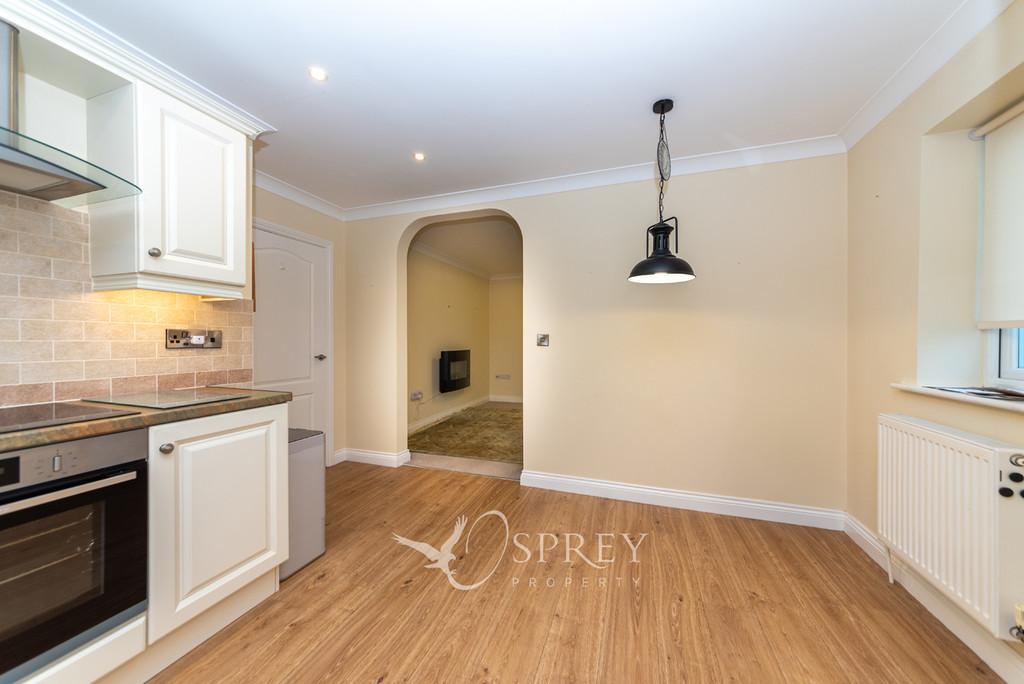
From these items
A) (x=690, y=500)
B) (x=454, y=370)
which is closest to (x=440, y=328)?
(x=454, y=370)

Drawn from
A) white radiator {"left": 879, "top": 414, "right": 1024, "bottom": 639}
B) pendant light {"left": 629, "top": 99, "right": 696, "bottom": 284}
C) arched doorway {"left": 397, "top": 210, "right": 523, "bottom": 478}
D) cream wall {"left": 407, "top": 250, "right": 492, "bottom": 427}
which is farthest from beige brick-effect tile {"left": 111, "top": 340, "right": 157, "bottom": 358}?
white radiator {"left": 879, "top": 414, "right": 1024, "bottom": 639}

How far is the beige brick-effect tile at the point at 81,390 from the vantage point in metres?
1.43

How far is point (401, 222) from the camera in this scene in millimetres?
3354

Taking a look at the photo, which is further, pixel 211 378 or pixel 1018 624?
pixel 211 378

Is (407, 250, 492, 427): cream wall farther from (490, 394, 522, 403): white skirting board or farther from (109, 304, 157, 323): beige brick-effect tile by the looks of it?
(109, 304, 157, 323): beige brick-effect tile

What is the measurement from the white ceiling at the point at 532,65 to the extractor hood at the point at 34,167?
0.39 metres

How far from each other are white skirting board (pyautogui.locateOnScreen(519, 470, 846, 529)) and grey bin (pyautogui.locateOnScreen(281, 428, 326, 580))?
5.02ft

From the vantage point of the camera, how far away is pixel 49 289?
1.42 meters

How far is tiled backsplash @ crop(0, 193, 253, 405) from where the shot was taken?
1330mm

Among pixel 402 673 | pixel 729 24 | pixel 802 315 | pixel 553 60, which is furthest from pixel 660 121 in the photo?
pixel 402 673

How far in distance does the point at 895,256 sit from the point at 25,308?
3779 mm

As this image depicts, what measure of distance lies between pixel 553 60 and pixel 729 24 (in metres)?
0.70

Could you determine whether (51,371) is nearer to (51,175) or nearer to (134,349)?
(134,349)

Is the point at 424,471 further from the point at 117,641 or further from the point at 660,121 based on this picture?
the point at 660,121
